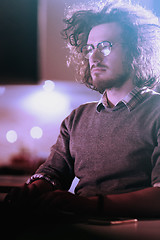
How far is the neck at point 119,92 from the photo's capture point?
1125 mm

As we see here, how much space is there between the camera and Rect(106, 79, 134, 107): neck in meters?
1.12

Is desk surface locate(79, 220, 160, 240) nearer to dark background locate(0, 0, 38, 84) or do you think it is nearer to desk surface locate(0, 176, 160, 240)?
desk surface locate(0, 176, 160, 240)

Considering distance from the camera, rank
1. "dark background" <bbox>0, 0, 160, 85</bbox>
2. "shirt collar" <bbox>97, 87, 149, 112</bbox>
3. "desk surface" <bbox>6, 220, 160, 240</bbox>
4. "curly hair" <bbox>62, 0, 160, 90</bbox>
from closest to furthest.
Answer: "desk surface" <bbox>6, 220, 160, 240</bbox> → "shirt collar" <bbox>97, 87, 149, 112</bbox> → "curly hair" <bbox>62, 0, 160, 90</bbox> → "dark background" <bbox>0, 0, 160, 85</bbox>

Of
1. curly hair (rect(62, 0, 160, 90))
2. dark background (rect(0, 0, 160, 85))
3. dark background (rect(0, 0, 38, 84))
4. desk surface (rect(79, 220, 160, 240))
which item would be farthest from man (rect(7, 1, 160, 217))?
dark background (rect(0, 0, 38, 84))

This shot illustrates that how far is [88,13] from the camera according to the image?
1.25 metres

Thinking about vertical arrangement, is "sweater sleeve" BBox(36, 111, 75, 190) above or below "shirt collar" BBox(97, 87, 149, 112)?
below

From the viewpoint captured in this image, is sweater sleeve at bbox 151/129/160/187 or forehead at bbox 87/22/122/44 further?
forehead at bbox 87/22/122/44

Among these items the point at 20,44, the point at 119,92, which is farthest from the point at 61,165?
the point at 20,44

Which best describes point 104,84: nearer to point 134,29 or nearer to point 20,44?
point 134,29

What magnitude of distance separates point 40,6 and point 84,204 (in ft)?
4.73

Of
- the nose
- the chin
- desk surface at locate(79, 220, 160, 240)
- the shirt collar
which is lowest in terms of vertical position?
desk surface at locate(79, 220, 160, 240)

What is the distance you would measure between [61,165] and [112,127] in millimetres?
267

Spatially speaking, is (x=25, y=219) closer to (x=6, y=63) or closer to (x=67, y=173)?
(x=67, y=173)

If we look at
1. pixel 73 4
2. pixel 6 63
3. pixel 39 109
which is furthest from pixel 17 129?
pixel 73 4
